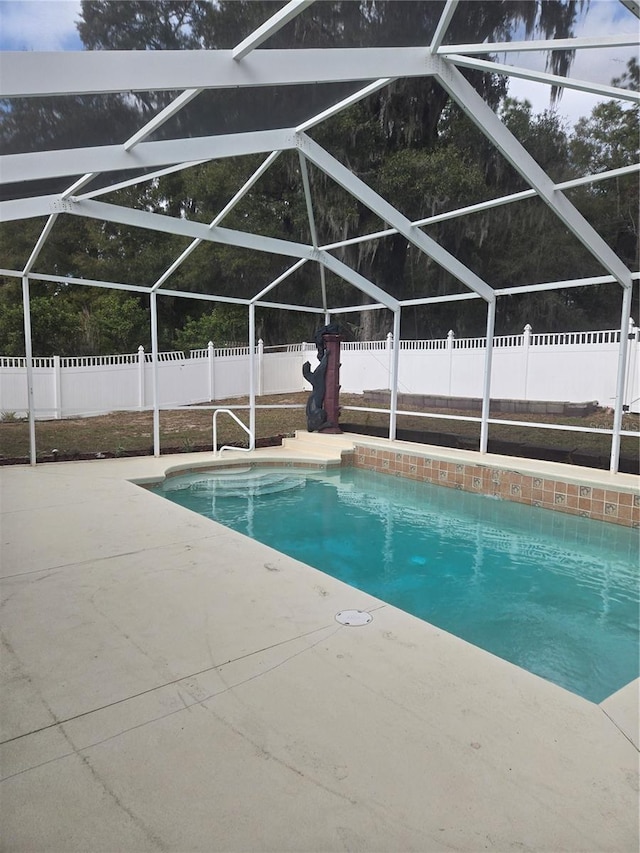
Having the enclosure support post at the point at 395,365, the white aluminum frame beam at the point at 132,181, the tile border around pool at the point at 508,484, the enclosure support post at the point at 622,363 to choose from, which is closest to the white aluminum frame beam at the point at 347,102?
the white aluminum frame beam at the point at 132,181

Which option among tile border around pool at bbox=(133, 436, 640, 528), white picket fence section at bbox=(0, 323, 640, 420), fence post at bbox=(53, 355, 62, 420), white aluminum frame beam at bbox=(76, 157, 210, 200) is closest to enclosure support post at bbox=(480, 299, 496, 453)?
tile border around pool at bbox=(133, 436, 640, 528)

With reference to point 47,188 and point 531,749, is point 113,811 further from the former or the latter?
point 47,188

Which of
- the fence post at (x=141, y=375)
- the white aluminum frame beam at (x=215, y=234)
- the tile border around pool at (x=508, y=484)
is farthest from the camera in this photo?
the fence post at (x=141, y=375)

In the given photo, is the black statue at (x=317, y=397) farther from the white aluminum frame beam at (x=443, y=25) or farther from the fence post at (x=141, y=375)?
the white aluminum frame beam at (x=443, y=25)

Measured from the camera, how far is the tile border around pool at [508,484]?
18.6 feet

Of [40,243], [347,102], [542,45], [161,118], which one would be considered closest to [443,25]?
[542,45]

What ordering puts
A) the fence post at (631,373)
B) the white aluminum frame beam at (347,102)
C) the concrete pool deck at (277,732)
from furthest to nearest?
1. the fence post at (631,373)
2. the white aluminum frame beam at (347,102)
3. the concrete pool deck at (277,732)

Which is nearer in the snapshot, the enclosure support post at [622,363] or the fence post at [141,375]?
the enclosure support post at [622,363]

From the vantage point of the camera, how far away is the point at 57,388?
Result: 39.6 ft

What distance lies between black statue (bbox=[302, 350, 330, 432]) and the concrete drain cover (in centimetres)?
671

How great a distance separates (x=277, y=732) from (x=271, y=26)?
10.00ft

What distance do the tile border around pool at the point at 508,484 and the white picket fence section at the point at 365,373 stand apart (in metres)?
4.31

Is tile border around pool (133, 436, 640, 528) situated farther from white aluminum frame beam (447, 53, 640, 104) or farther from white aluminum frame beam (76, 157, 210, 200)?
white aluminum frame beam (447, 53, 640, 104)

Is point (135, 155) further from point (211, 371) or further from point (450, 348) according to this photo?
point (211, 371)
